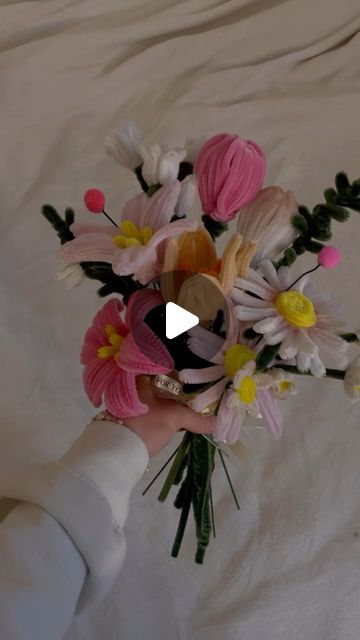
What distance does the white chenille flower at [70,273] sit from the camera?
0.48 meters

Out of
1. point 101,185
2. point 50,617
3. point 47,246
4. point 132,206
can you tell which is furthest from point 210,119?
point 50,617

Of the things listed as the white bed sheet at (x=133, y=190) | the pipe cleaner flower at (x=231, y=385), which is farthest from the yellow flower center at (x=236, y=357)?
the white bed sheet at (x=133, y=190)

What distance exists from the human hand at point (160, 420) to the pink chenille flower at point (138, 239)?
0.10m

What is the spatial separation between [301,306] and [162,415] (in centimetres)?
15

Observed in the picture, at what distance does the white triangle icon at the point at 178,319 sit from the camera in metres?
0.45

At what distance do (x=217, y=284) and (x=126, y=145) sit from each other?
0.13 m

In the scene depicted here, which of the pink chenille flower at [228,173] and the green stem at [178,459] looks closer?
the pink chenille flower at [228,173]

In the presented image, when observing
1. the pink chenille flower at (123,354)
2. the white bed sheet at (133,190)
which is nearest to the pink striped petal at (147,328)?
the pink chenille flower at (123,354)

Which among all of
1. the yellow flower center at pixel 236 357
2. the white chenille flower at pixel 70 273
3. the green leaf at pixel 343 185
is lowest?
the yellow flower center at pixel 236 357

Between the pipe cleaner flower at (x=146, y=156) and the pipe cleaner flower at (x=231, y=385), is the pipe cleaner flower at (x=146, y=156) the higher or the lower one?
the higher one

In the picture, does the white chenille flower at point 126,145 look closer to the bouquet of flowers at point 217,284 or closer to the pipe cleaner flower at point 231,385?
the bouquet of flowers at point 217,284

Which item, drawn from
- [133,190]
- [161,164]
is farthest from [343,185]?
[133,190]

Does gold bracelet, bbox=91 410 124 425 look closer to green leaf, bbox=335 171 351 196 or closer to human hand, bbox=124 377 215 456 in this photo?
human hand, bbox=124 377 215 456
